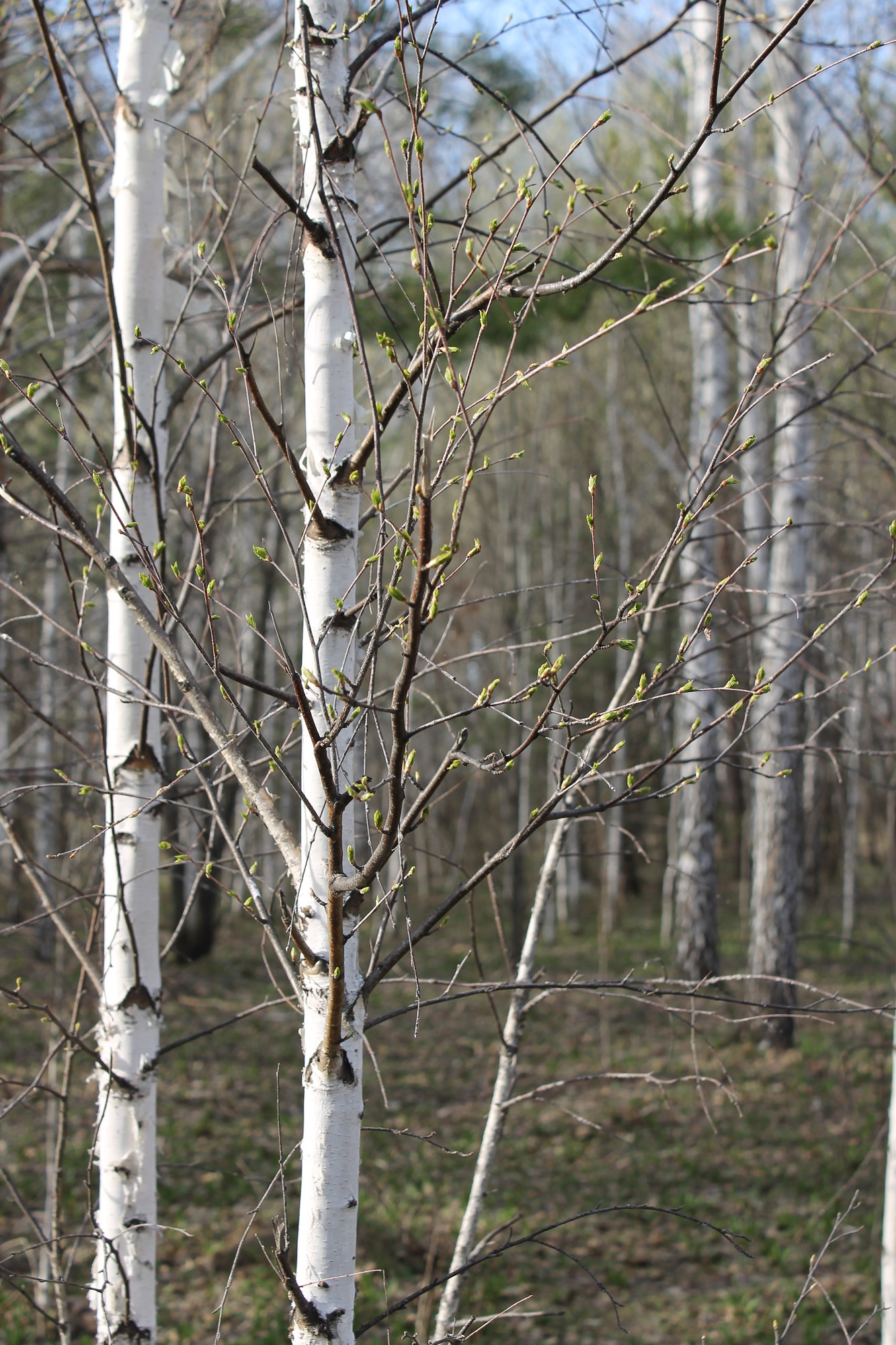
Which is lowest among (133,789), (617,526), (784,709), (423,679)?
(133,789)

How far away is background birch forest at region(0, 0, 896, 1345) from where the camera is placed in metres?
1.43

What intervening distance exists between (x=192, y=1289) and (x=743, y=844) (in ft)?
34.0

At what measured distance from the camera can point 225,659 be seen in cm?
1115

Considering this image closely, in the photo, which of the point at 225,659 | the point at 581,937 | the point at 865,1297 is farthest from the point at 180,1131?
the point at 581,937

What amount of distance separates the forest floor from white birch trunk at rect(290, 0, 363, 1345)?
5.11 ft

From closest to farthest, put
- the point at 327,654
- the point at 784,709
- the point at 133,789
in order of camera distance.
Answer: the point at 327,654, the point at 133,789, the point at 784,709

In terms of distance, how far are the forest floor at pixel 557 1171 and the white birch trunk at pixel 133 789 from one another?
824 millimetres

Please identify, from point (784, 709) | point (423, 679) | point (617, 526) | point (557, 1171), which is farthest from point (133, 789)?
point (617, 526)

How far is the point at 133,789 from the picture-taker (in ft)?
6.89

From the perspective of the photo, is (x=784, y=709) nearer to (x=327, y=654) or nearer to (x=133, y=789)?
(x=133, y=789)

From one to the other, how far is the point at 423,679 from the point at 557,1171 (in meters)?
3.66

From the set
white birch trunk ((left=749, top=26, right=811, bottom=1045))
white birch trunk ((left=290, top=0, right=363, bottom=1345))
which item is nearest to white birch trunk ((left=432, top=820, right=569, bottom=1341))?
white birch trunk ((left=290, top=0, right=363, bottom=1345))

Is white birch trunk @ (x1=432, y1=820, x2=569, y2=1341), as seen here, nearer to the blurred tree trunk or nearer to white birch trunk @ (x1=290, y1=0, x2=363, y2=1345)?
white birch trunk @ (x1=290, y1=0, x2=363, y2=1345)

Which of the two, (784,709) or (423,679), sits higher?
(423,679)
